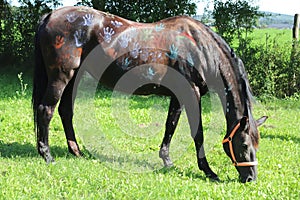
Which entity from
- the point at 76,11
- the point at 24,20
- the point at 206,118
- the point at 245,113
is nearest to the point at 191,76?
the point at 245,113

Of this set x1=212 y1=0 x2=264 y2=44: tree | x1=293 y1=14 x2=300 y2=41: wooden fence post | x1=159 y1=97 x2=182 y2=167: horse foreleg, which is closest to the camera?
x1=159 y1=97 x2=182 y2=167: horse foreleg

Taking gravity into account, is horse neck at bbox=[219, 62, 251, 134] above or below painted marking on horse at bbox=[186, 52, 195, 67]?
below

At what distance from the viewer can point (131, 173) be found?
15.6 ft

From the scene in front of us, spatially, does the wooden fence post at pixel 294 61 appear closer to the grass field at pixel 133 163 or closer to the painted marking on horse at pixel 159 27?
the grass field at pixel 133 163

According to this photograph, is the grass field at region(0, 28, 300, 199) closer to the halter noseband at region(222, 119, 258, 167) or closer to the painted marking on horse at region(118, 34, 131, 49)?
the halter noseband at region(222, 119, 258, 167)

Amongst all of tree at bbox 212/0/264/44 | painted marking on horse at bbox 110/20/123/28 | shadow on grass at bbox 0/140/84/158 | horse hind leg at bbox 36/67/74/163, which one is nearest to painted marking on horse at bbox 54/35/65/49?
horse hind leg at bbox 36/67/74/163

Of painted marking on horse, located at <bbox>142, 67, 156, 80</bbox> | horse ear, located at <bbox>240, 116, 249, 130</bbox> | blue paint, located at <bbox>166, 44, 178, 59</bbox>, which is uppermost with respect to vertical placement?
blue paint, located at <bbox>166, 44, 178, 59</bbox>

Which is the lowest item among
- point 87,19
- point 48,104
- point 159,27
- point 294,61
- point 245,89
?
point 294,61

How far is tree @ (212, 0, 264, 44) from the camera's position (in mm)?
11430

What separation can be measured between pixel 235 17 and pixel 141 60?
730 centimetres

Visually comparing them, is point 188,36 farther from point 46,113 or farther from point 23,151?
point 23,151

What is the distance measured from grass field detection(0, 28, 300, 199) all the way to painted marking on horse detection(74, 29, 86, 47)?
4.70ft

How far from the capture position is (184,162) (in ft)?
17.7

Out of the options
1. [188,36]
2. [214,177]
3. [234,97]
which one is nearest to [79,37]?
[188,36]
